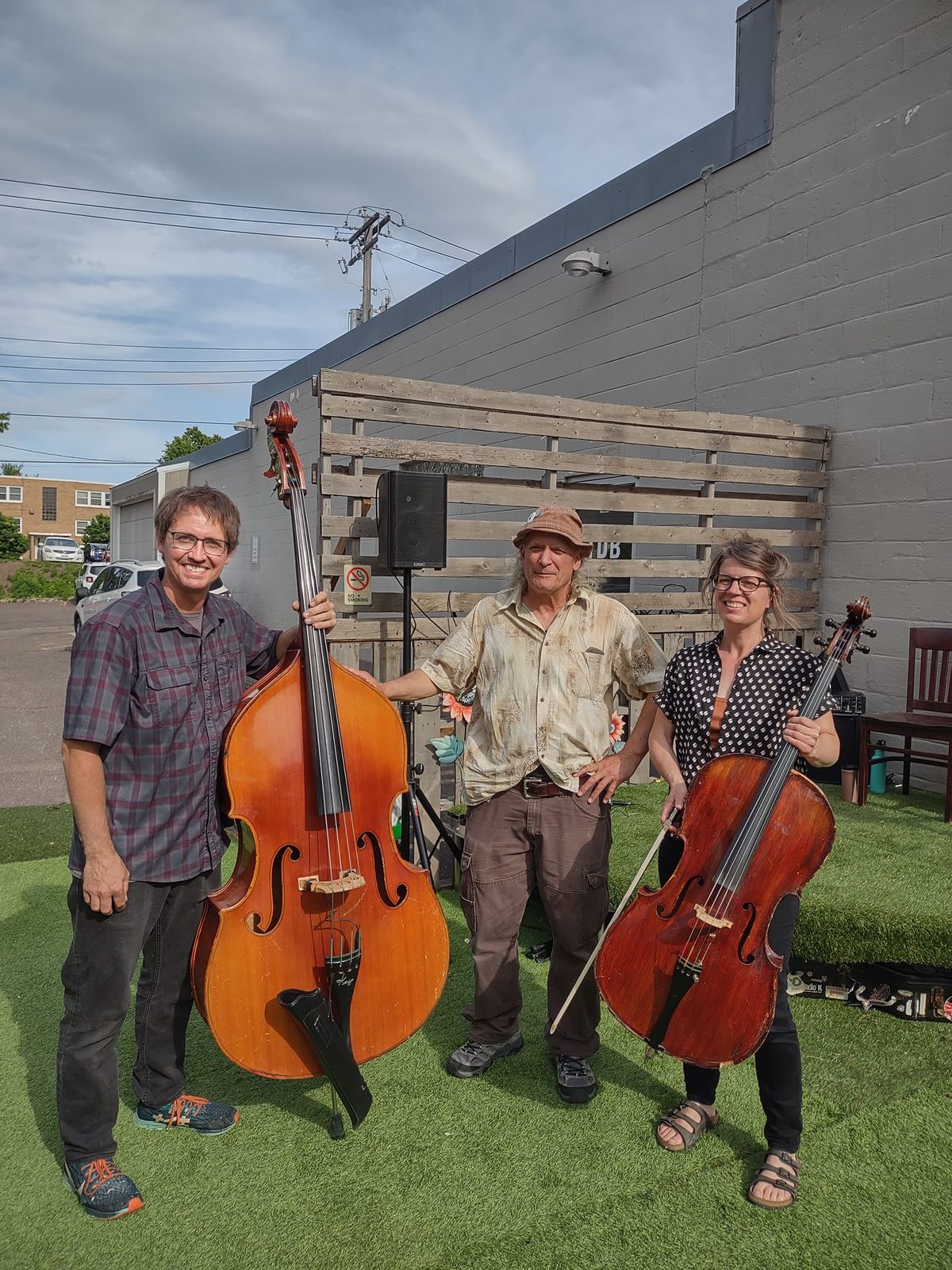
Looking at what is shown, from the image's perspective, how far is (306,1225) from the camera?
210cm

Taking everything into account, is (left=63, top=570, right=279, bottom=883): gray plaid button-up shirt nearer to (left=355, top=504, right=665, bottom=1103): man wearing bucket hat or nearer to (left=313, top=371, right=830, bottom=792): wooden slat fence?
(left=355, top=504, right=665, bottom=1103): man wearing bucket hat

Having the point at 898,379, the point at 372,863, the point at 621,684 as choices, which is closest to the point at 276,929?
the point at 372,863

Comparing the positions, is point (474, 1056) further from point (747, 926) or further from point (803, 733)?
point (803, 733)

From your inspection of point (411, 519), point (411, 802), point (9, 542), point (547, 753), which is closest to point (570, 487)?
point (411, 519)

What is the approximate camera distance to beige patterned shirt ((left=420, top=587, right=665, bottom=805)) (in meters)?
2.62

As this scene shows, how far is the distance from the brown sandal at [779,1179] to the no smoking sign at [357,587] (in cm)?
273

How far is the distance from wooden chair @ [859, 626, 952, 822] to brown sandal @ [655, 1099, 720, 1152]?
258 cm

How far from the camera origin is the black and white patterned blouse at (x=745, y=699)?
89.7 inches

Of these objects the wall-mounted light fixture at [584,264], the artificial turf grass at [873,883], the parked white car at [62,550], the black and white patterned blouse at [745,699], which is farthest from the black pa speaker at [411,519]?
the parked white car at [62,550]

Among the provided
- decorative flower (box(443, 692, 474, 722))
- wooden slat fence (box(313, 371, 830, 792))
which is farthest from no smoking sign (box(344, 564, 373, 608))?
decorative flower (box(443, 692, 474, 722))

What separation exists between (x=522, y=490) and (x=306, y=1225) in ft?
11.4

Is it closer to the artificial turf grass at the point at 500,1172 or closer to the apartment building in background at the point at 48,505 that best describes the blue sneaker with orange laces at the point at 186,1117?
the artificial turf grass at the point at 500,1172

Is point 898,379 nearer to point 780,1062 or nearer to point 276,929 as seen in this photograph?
point 780,1062

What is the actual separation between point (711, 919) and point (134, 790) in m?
1.39
